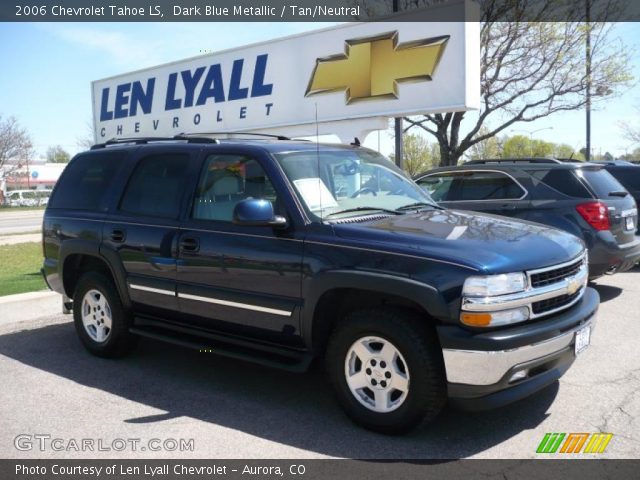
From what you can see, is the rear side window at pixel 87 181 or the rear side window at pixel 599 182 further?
the rear side window at pixel 599 182

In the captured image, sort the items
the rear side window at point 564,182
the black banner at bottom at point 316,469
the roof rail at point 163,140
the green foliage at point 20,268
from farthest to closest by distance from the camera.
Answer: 1. the green foliage at point 20,268
2. the rear side window at point 564,182
3. the roof rail at point 163,140
4. the black banner at bottom at point 316,469

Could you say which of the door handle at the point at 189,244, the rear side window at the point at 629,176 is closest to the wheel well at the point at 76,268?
the door handle at the point at 189,244

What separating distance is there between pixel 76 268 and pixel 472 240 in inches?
161

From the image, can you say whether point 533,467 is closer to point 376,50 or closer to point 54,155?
point 376,50

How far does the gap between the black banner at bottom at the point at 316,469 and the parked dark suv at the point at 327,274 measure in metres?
0.36

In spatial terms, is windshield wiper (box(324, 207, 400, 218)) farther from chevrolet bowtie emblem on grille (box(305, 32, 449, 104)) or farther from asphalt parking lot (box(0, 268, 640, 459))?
chevrolet bowtie emblem on grille (box(305, 32, 449, 104))

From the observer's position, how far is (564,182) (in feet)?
25.2

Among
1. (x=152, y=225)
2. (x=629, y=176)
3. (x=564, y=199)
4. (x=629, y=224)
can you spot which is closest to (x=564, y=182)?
(x=564, y=199)

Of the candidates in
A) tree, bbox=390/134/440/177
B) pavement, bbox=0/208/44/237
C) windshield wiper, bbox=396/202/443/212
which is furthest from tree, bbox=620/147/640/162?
windshield wiper, bbox=396/202/443/212

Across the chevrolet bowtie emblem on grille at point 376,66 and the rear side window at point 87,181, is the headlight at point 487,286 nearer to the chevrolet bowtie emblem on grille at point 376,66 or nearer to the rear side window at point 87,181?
the rear side window at point 87,181

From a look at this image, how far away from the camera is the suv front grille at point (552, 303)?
372 centimetres

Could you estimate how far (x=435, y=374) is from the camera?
365 cm

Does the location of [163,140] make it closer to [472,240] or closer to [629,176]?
[472,240]

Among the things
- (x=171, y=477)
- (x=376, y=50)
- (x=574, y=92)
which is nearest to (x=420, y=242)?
(x=171, y=477)
